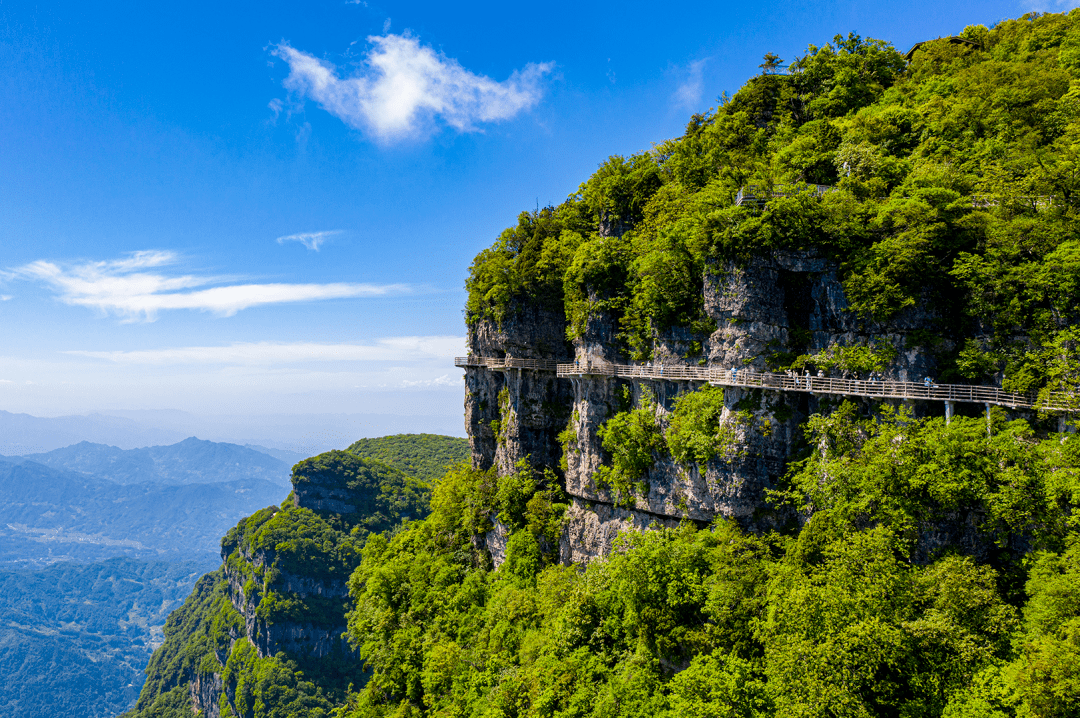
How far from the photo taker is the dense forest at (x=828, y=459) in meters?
21.8

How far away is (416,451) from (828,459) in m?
166

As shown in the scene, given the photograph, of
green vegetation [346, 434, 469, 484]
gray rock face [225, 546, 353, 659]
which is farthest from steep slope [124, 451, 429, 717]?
green vegetation [346, 434, 469, 484]

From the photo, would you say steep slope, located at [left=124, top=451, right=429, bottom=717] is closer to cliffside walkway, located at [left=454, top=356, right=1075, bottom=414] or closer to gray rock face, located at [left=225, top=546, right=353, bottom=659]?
gray rock face, located at [left=225, top=546, right=353, bottom=659]

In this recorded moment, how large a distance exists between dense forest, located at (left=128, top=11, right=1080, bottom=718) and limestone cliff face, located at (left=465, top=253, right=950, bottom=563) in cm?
76

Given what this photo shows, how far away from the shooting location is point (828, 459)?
94.0 ft

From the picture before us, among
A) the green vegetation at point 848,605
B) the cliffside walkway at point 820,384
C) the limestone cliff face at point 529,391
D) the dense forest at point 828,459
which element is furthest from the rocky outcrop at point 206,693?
the cliffside walkway at point 820,384

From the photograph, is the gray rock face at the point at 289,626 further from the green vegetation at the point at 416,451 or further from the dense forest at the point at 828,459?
the dense forest at the point at 828,459

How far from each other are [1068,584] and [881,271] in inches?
642

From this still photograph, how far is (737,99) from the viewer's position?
161 feet

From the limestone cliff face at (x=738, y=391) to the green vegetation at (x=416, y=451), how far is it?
12186cm

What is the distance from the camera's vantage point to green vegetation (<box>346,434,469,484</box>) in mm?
164750

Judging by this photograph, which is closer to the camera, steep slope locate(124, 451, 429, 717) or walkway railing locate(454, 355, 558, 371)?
walkway railing locate(454, 355, 558, 371)

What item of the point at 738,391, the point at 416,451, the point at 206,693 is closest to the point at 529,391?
the point at 738,391

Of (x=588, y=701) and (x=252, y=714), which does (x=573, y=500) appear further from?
(x=252, y=714)
